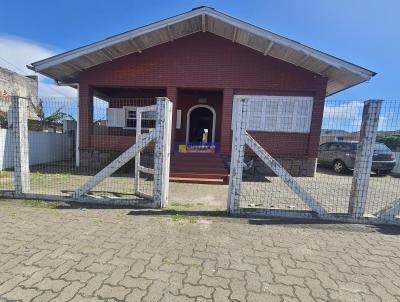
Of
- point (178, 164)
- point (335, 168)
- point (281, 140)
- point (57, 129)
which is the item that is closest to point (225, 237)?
point (178, 164)

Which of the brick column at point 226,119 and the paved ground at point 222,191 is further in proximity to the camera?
the brick column at point 226,119

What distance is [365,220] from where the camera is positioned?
4320 mm

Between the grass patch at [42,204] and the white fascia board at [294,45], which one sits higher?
the white fascia board at [294,45]

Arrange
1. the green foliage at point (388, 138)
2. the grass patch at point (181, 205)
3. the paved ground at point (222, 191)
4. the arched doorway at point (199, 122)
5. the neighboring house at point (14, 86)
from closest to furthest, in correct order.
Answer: the green foliage at point (388, 138) → the grass patch at point (181, 205) → the paved ground at point (222, 191) → the arched doorway at point (199, 122) → the neighboring house at point (14, 86)

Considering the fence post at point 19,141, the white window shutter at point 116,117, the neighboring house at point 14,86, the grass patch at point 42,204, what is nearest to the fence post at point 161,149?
the grass patch at point 42,204

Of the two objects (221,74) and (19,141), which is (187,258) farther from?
(221,74)

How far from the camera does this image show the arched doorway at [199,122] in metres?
12.1

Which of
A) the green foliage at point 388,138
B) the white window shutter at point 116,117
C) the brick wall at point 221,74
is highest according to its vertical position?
the brick wall at point 221,74

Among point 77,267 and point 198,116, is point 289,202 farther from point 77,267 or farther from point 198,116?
point 198,116

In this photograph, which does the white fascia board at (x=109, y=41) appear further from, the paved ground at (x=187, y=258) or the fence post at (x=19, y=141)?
the paved ground at (x=187, y=258)

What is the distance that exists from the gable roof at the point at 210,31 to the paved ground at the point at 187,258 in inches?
251

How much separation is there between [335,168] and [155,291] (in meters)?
11.8

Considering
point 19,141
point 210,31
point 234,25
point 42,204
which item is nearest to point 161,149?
point 42,204

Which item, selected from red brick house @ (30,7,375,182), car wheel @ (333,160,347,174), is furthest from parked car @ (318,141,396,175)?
red brick house @ (30,7,375,182)
